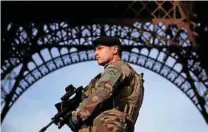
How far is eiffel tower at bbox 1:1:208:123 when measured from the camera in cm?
2823

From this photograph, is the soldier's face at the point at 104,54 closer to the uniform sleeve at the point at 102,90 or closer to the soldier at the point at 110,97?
the soldier at the point at 110,97

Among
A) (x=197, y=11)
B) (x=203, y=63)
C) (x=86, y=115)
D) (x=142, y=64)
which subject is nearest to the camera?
(x=86, y=115)

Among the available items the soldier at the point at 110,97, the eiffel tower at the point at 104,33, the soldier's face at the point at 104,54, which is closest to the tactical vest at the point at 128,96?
the soldier at the point at 110,97

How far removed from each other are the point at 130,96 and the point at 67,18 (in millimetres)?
23658

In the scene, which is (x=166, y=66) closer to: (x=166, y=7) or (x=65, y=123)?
(x=166, y=7)

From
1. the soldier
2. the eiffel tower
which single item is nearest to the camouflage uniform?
the soldier

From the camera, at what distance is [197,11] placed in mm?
27750

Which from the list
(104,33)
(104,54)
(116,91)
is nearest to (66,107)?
(116,91)

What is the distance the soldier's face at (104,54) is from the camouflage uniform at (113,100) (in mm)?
45

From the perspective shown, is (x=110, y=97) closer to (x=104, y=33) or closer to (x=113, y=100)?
(x=113, y=100)

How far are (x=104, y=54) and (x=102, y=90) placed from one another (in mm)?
380

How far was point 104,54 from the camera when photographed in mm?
5371

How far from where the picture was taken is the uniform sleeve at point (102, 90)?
5020mm

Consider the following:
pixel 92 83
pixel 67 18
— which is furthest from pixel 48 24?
pixel 92 83
